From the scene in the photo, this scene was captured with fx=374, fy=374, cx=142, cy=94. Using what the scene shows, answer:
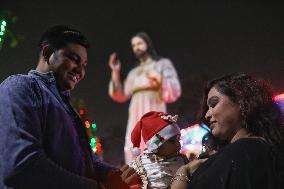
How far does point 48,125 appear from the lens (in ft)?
7.13

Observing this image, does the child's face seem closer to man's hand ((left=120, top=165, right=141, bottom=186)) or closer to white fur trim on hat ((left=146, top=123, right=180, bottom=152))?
white fur trim on hat ((left=146, top=123, right=180, bottom=152))

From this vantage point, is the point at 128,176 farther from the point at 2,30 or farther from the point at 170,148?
the point at 2,30

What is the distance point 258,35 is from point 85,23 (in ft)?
20.5

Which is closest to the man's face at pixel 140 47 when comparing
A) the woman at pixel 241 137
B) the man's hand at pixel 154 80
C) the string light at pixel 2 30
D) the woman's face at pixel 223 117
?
the man's hand at pixel 154 80

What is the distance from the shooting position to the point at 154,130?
4.03 m

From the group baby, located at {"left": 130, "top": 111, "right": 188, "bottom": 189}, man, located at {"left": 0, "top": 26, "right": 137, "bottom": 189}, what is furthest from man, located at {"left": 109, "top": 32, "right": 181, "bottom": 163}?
man, located at {"left": 0, "top": 26, "right": 137, "bottom": 189}

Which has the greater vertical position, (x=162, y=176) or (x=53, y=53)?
(x=53, y=53)

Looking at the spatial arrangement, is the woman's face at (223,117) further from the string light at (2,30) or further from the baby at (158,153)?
the string light at (2,30)

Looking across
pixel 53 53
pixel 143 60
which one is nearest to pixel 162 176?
pixel 53 53

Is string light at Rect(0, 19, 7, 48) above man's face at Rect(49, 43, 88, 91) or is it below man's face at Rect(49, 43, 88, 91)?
above

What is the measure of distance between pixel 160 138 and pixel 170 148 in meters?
0.15

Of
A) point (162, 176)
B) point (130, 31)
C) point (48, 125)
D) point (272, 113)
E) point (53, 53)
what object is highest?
point (130, 31)

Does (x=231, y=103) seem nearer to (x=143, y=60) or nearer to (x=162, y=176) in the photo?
(x=162, y=176)

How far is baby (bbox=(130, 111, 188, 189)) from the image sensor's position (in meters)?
3.72
